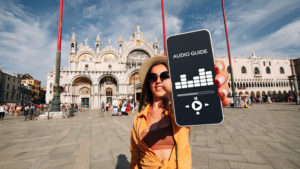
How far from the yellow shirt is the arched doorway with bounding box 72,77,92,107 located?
1006 inches

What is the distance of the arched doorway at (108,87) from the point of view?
24605mm

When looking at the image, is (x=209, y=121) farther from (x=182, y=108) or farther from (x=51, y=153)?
(x=51, y=153)

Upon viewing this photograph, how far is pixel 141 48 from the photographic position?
28.4 m

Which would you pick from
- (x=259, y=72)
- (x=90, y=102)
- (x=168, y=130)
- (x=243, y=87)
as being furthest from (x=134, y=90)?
(x=259, y=72)

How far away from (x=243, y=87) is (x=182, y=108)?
38.0 meters

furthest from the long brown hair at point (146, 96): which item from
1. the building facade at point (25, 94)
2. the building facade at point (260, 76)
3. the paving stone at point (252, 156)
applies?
the building facade at point (25, 94)

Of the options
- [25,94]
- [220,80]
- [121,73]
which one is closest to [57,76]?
[220,80]

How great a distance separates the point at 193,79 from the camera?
0.80 meters

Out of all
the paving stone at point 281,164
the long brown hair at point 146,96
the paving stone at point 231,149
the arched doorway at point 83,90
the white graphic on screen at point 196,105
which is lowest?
the paving stone at point 231,149

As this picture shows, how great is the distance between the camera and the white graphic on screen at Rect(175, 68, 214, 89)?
78cm

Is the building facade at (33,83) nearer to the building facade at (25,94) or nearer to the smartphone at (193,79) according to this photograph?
the building facade at (25,94)

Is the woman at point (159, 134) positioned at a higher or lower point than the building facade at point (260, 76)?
lower

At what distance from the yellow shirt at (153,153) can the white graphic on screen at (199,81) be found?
1.02 feet

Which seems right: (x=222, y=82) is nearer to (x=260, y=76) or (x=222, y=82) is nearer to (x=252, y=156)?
(x=252, y=156)
